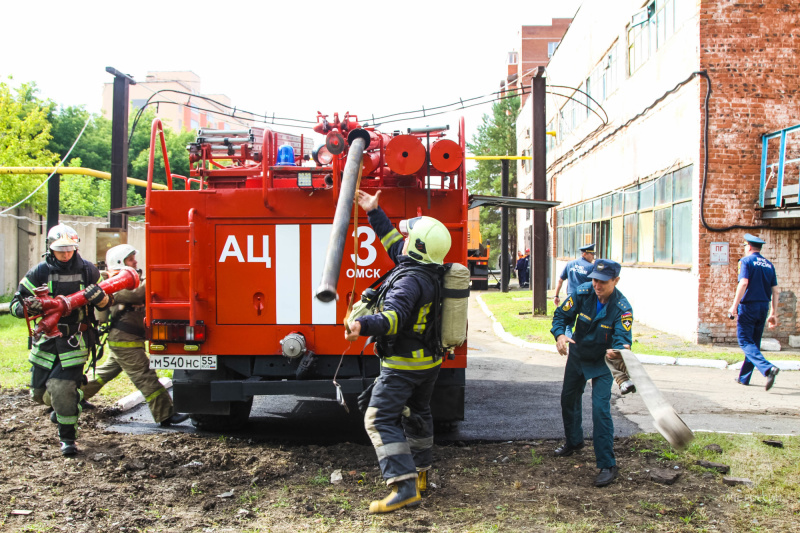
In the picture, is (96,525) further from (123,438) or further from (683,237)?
(683,237)

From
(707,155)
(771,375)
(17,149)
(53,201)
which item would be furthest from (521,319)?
(17,149)

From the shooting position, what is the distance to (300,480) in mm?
4727

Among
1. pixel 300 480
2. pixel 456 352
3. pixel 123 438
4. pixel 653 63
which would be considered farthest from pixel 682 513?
pixel 653 63

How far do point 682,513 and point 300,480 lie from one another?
2.59 m

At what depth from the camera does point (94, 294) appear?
18.3 feet

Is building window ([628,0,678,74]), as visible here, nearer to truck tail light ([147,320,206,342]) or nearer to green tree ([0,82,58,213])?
truck tail light ([147,320,206,342])

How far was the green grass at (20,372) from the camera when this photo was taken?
25.3ft

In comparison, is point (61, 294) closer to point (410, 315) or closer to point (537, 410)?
point (410, 315)

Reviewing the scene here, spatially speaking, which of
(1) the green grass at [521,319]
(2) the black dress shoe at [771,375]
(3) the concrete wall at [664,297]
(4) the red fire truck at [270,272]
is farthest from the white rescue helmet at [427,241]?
(3) the concrete wall at [664,297]

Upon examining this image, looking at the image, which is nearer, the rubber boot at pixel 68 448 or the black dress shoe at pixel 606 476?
the black dress shoe at pixel 606 476

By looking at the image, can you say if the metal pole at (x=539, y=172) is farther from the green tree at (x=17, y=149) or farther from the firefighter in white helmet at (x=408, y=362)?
the green tree at (x=17, y=149)

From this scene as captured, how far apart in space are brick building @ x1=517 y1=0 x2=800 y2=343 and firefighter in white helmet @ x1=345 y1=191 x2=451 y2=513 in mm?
8528

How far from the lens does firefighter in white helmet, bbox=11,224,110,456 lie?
5.38 metres

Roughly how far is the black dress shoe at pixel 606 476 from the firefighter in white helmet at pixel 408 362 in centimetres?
123
